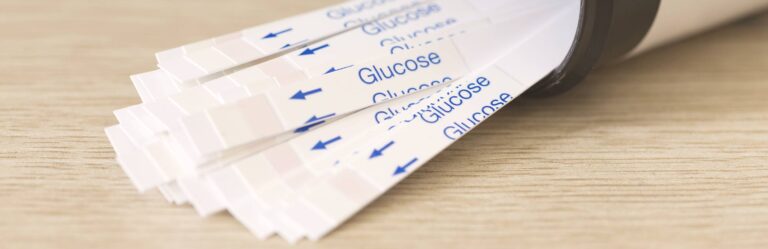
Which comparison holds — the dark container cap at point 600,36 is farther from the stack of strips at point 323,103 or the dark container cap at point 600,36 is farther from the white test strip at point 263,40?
the white test strip at point 263,40

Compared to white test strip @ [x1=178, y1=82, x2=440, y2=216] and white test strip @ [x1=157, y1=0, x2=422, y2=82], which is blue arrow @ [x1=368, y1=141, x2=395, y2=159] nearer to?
white test strip @ [x1=178, y1=82, x2=440, y2=216]

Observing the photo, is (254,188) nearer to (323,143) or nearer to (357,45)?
(323,143)

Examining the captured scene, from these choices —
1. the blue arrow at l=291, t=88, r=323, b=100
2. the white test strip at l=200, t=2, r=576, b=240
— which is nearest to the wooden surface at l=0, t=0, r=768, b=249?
the white test strip at l=200, t=2, r=576, b=240

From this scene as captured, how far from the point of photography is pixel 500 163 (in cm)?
74

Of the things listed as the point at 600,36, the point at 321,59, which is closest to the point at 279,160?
the point at 321,59

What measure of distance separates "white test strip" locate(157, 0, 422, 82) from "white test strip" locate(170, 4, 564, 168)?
9 cm

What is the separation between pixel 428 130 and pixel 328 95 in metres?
0.10

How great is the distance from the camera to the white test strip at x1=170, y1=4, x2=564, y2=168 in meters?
0.66

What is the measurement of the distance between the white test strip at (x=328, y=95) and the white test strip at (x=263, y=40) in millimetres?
90

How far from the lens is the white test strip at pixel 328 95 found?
66 cm

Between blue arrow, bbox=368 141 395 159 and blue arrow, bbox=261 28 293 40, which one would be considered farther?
blue arrow, bbox=261 28 293 40

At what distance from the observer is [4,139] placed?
740 mm

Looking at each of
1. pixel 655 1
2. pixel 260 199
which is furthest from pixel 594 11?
pixel 260 199

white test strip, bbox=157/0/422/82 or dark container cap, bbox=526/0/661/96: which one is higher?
dark container cap, bbox=526/0/661/96
